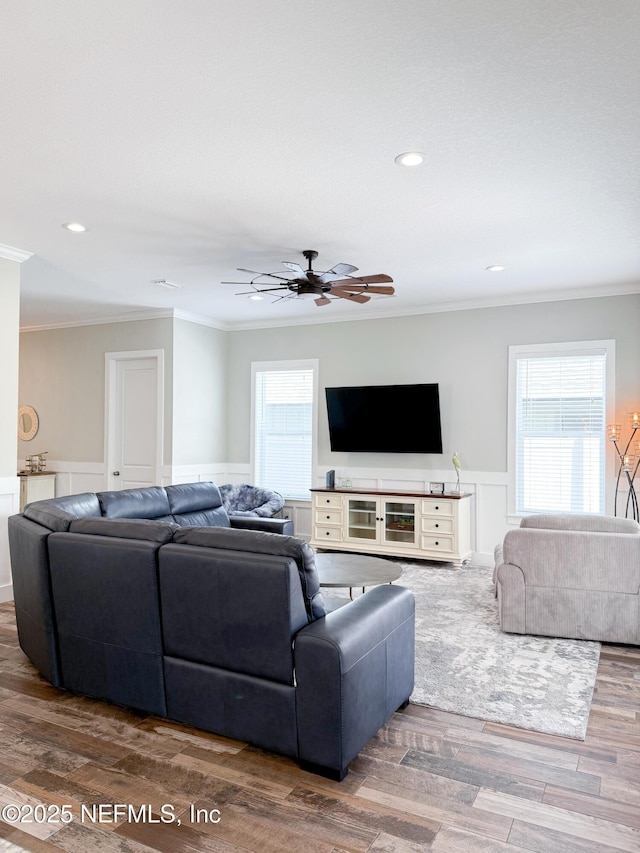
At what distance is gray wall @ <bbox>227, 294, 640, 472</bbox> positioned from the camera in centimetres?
584

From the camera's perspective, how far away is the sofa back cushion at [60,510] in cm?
323

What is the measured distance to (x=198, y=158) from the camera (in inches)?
125

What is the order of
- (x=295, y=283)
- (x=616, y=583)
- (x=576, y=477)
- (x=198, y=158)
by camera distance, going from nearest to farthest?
(x=198, y=158)
(x=616, y=583)
(x=295, y=283)
(x=576, y=477)

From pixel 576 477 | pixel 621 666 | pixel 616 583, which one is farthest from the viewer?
pixel 576 477

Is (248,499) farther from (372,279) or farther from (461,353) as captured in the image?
(372,279)

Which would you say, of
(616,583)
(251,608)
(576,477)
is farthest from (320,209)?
(576,477)

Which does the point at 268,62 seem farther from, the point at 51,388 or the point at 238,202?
the point at 51,388

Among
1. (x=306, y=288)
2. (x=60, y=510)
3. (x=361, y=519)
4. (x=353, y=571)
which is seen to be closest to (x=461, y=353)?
(x=361, y=519)

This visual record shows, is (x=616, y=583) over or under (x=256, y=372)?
under

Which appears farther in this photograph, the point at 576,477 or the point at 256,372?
the point at 256,372

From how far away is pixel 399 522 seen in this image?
6469mm

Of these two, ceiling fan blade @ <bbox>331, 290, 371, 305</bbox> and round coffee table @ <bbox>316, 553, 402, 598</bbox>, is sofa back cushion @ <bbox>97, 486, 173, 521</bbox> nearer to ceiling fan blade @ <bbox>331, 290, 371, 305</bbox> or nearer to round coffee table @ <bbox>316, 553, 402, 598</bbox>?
round coffee table @ <bbox>316, 553, 402, 598</bbox>

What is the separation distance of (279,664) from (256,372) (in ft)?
18.5

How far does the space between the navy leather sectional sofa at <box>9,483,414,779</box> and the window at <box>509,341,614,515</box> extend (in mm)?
3565
